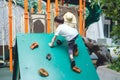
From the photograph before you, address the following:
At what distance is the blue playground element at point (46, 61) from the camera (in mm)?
5859

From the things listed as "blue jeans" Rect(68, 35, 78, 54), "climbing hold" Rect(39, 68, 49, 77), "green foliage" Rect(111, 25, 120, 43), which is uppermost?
"green foliage" Rect(111, 25, 120, 43)

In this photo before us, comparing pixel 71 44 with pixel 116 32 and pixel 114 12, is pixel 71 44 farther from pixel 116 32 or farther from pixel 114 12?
pixel 114 12

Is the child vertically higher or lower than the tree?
lower

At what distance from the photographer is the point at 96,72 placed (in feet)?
20.4

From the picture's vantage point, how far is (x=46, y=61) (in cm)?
616

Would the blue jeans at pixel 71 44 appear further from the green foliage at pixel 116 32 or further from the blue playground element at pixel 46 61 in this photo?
the green foliage at pixel 116 32

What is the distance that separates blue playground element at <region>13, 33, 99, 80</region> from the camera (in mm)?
5859

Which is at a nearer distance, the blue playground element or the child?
the blue playground element

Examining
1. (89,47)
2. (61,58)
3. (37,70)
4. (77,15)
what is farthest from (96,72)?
(77,15)

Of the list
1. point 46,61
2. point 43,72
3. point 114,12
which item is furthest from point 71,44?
point 114,12

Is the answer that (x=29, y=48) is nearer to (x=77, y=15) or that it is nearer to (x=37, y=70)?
(x=37, y=70)

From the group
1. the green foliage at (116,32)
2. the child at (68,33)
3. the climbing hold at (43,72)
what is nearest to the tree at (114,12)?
the green foliage at (116,32)

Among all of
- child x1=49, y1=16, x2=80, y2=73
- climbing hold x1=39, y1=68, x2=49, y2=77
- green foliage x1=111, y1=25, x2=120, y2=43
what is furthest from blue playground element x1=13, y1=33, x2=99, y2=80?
green foliage x1=111, y1=25, x2=120, y2=43

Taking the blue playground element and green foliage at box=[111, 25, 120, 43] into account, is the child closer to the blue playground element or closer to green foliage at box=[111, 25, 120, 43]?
the blue playground element
